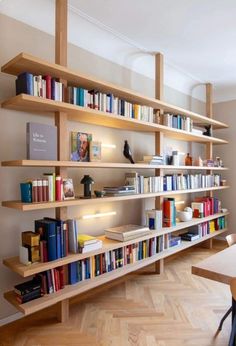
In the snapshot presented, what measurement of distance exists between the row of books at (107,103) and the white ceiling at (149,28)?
0.69 metres

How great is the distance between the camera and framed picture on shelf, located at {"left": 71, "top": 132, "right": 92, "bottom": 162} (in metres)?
2.44

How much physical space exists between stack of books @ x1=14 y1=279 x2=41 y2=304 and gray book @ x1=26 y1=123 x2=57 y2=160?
0.98 meters

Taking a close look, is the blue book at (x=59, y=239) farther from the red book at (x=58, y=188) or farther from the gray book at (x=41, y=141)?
the gray book at (x=41, y=141)

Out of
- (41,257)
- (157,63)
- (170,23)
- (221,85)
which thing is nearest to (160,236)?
(41,257)

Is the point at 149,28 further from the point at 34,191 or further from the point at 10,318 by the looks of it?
the point at 10,318

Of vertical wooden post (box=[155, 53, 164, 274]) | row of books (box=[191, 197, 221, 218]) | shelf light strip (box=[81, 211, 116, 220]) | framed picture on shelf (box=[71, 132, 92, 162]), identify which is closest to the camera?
framed picture on shelf (box=[71, 132, 92, 162])

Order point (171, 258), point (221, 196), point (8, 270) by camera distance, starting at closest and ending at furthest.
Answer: point (8, 270)
point (171, 258)
point (221, 196)

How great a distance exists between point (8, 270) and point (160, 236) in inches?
68.0

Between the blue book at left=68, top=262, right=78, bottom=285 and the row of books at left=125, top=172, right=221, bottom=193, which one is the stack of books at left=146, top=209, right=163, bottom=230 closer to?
the row of books at left=125, top=172, right=221, bottom=193

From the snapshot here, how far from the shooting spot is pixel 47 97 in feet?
6.90

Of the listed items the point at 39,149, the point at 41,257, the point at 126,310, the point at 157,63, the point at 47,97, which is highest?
the point at 157,63

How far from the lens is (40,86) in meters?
2.07

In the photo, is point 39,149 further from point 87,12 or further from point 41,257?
point 87,12

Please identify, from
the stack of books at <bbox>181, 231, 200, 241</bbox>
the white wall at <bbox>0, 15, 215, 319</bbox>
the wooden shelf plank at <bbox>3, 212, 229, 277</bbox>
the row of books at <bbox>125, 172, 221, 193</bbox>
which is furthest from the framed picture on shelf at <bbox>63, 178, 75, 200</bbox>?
the stack of books at <bbox>181, 231, 200, 241</bbox>
